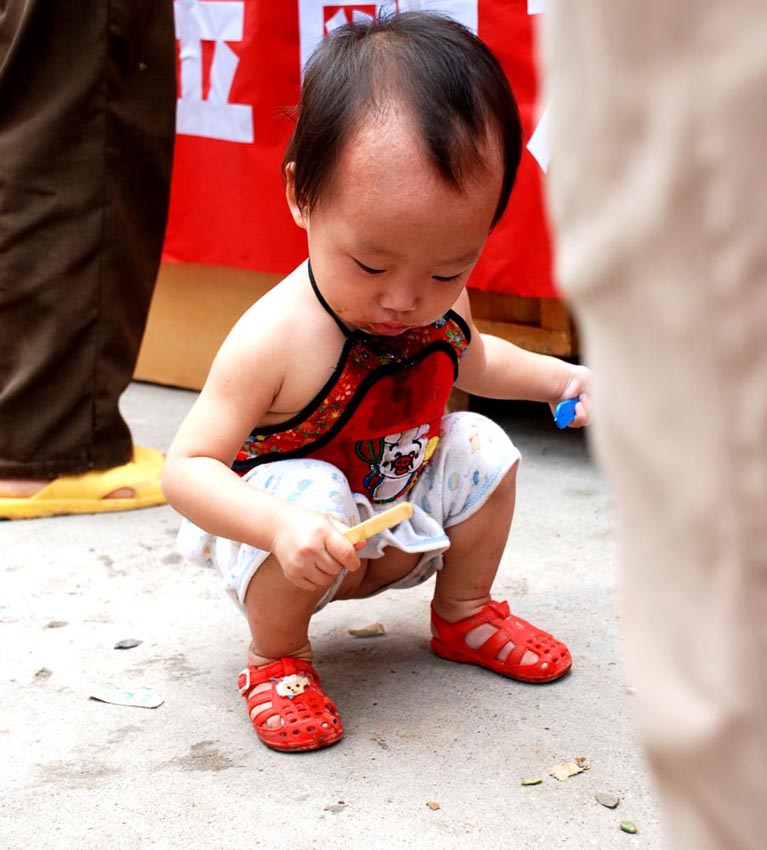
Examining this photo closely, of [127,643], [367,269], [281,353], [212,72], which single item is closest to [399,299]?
[367,269]

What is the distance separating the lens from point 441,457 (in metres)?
1.36

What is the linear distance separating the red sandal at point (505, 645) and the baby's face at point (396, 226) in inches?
15.4

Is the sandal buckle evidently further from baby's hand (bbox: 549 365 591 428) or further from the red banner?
the red banner

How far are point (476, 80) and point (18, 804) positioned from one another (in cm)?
78

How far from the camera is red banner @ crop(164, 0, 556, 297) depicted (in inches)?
77.0

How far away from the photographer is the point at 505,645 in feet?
4.37

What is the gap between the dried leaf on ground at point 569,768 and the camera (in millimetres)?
1114

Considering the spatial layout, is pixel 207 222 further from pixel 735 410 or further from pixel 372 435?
pixel 735 410

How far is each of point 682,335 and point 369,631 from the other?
1098mm

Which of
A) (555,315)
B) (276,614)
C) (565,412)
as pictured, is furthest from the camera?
(555,315)

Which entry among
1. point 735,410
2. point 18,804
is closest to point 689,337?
point 735,410

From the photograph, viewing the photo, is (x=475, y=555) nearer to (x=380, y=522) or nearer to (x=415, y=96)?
(x=380, y=522)

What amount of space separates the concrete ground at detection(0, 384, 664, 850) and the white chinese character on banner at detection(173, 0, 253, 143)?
3.06 ft

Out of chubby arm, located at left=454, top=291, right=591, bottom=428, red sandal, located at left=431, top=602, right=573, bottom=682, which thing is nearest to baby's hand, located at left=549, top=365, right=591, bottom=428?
chubby arm, located at left=454, top=291, right=591, bottom=428
